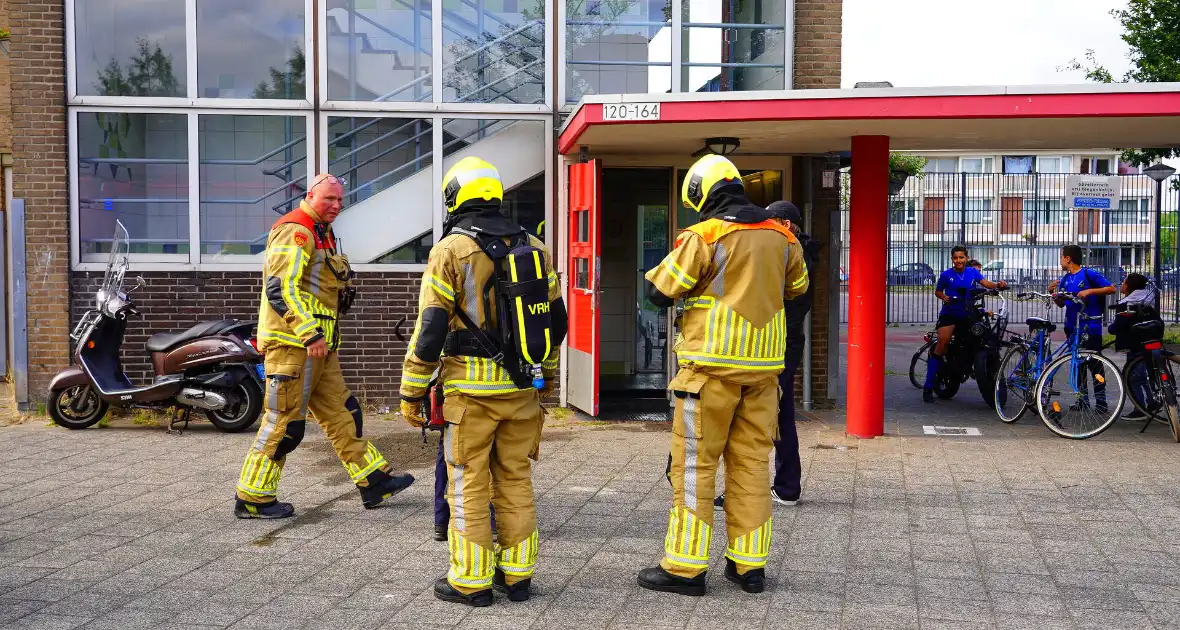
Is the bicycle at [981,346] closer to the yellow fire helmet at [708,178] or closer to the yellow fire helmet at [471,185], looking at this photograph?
the yellow fire helmet at [708,178]

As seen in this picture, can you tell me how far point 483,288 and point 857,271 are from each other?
509 cm

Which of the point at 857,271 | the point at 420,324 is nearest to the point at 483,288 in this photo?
the point at 420,324

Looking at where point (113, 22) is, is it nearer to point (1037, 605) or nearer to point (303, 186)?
point (303, 186)

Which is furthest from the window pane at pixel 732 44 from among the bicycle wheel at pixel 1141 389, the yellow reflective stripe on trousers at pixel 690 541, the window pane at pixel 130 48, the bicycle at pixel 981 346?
the yellow reflective stripe on trousers at pixel 690 541

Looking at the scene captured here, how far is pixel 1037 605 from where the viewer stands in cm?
500

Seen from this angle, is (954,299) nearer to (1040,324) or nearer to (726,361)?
(1040,324)

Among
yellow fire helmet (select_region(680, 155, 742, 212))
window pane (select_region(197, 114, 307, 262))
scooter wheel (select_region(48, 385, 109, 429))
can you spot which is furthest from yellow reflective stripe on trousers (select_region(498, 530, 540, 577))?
window pane (select_region(197, 114, 307, 262))

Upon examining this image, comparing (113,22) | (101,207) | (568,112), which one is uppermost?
(113,22)

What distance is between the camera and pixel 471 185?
512 cm

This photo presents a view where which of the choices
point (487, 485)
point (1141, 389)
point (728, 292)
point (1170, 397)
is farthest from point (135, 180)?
point (1170, 397)

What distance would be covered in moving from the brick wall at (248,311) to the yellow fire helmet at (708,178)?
17.7ft

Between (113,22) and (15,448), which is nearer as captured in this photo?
(15,448)

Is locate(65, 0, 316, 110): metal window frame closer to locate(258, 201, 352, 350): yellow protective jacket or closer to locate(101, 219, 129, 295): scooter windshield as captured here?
locate(101, 219, 129, 295): scooter windshield

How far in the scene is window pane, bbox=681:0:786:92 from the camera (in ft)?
35.7
